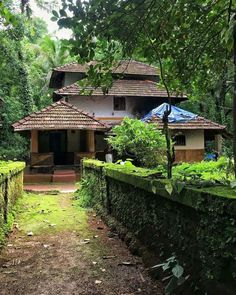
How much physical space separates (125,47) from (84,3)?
1208mm

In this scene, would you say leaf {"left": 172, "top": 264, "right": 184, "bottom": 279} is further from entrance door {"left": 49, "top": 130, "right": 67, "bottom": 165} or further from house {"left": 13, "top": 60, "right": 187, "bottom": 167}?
entrance door {"left": 49, "top": 130, "right": 67, "bottom": 165}

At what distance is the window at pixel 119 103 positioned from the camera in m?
25.8

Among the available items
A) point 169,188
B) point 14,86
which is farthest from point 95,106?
point 169,188

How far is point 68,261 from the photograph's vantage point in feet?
18.9

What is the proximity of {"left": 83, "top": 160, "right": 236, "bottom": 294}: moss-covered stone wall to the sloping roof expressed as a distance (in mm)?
14552

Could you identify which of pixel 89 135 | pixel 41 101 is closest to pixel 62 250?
pixel 89 135

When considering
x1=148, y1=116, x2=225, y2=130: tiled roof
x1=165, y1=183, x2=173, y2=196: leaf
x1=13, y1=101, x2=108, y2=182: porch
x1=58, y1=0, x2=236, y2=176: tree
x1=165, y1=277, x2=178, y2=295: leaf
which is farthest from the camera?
x1=148, y1=116, x2=225, y2=130: tiled roof

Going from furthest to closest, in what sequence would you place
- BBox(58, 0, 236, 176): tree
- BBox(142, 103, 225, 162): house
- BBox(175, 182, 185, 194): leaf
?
BBox(142, 103, 225, 162): house → BBox(175, 182, 185, 194): leaf → BBox(58, 0, 236, 176): tree

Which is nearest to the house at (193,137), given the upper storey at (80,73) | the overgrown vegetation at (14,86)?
the upper storey at (80,73)

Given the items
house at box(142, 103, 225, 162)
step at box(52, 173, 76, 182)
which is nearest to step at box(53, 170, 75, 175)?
step at box(52, 173, 76, 182)

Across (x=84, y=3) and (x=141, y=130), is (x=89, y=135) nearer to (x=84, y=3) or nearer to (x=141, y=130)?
(x=141, y=130)

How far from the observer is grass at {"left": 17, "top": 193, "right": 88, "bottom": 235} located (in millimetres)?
8242

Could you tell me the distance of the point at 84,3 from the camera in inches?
142

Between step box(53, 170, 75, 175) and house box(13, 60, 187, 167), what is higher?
house box(13, 60, 187, 167)
